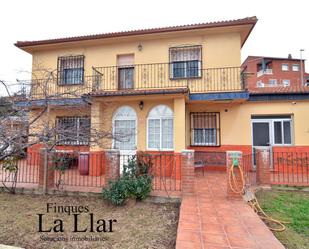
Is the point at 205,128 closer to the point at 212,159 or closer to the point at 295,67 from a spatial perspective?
the point at 212,159

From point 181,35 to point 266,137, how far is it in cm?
745

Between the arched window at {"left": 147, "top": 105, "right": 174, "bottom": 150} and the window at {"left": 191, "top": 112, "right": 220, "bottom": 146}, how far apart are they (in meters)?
2.03

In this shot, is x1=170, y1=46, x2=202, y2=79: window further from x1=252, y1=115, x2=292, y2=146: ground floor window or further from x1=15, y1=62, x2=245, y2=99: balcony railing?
x1=252, y1=115, x2=292, y2=146: ground floor window

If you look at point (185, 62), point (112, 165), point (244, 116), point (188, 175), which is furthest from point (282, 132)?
point (112, 165)

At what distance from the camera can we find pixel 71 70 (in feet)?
42.3

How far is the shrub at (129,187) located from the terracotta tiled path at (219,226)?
124 centimetres

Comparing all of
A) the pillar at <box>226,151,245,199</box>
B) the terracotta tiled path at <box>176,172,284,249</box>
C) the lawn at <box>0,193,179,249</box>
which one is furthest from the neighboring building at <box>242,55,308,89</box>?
the lawn at <box>0,193,179,249</box>

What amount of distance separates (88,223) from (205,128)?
837 cm

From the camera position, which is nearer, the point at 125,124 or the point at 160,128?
the point at 160,128

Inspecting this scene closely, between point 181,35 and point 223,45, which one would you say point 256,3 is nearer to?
point 223,45

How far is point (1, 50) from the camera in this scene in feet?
Answer: 38.9

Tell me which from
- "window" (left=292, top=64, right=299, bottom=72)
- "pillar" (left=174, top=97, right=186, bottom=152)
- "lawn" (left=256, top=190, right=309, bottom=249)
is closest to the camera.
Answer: "lawn" (left=256, top=190, right=309, bottom=249)

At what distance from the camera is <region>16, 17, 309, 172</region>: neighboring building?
10.5 m

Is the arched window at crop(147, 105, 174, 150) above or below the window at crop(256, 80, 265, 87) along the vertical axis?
below
